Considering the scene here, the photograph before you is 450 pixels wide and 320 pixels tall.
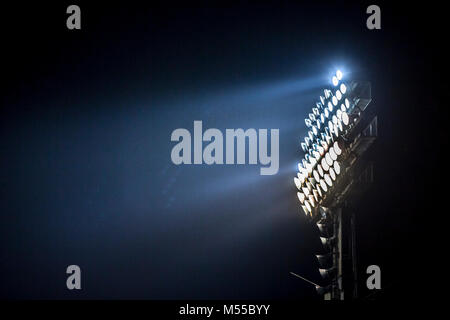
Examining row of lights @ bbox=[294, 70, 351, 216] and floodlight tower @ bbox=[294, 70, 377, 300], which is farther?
row of lights @ bbox=[294, 70, 351, 216]

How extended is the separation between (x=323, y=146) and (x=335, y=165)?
57cm

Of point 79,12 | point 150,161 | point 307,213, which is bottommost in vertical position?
point 307,213

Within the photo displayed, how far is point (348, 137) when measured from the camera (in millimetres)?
9172

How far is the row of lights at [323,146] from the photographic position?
30.4ft

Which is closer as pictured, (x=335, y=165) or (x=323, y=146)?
(x=335, y=165)

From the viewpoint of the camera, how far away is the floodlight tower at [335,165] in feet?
29.5

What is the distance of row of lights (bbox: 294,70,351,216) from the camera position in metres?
9.26

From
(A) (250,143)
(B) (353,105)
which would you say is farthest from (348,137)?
(A) (250,143)

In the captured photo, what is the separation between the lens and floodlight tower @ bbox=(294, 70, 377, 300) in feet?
29.5

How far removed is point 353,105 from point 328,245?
210cm

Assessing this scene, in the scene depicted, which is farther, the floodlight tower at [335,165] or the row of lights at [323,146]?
the row of lights at [323,146]

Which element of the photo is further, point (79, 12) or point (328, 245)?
point (328, 245)

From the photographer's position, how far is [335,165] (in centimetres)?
951
